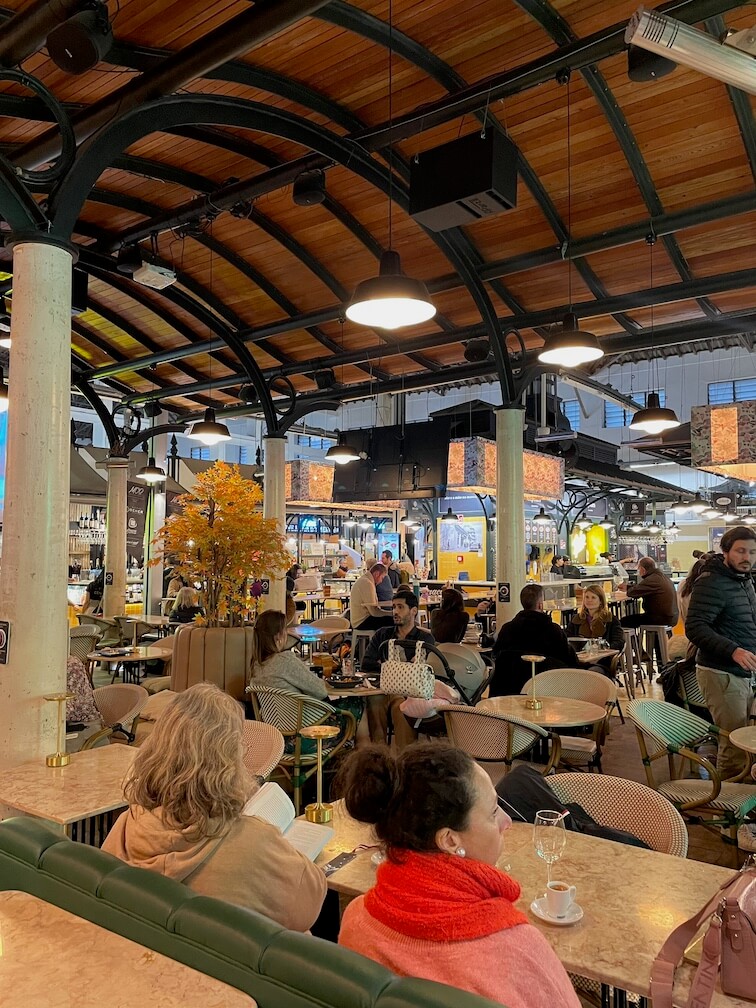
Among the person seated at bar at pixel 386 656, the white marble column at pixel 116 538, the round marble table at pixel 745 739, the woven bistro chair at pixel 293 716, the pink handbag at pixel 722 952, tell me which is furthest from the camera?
the white marble column at pixel 116 538

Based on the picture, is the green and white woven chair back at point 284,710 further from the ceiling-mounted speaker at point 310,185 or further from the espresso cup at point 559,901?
the ceiling-mounted speaker at point 310,185

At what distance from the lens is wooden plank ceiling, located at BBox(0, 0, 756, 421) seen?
444 centimetres

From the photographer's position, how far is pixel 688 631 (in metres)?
4.84

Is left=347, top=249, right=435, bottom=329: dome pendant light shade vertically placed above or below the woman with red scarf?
above

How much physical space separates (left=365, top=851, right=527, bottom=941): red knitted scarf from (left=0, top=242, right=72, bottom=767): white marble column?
3034 millimetres

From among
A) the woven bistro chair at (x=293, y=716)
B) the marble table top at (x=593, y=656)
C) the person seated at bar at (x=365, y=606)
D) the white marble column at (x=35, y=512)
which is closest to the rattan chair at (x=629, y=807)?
the woven bistro chair at (x=293, y=716)

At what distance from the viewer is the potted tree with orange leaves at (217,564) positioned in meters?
5.69

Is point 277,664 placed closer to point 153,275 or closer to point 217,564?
point 217,564

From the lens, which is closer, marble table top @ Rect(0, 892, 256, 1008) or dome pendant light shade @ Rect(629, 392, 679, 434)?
marble table top @ Rect(0, 892, 256, 1008)

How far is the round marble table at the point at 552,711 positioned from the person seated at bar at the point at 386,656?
1.19 m

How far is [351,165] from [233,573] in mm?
3163

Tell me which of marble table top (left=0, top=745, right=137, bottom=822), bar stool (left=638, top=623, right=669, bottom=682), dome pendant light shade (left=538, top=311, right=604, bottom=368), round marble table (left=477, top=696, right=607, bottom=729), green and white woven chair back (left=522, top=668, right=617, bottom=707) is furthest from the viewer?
bar stool (left=638, top=623, right=669, bottom=682)

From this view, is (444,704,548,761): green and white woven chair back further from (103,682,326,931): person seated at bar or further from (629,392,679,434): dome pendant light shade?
(629,392,679,434): dome pendant light shade

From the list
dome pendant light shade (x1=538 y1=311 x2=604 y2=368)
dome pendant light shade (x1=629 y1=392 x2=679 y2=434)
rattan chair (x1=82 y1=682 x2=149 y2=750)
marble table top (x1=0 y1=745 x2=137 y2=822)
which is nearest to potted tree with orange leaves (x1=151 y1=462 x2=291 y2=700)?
rattan chair (x1=82 y1=682 x2=149 y2=750)
